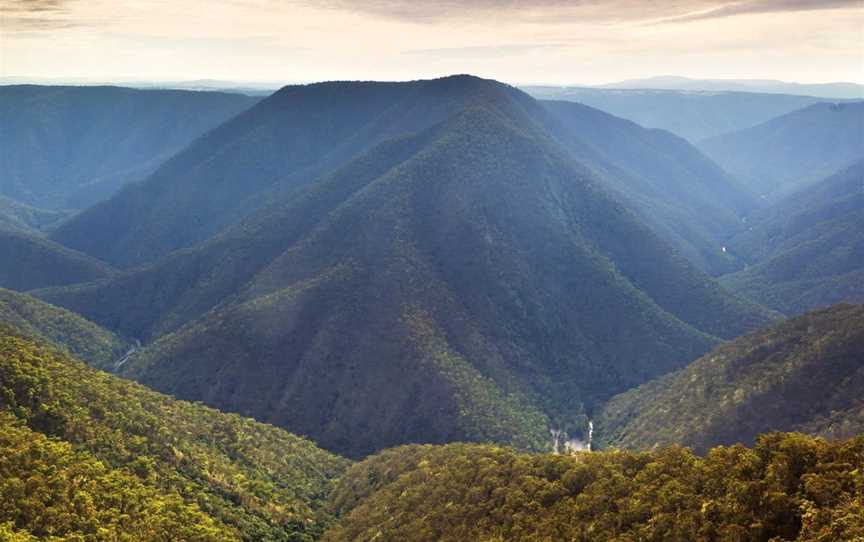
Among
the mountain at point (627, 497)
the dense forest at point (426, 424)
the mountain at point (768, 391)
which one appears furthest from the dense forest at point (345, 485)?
the mountain at point (768, 391)

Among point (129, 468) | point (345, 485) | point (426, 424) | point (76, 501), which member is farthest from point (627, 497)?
point (426, 424)

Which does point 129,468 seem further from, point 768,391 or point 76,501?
point 768,391

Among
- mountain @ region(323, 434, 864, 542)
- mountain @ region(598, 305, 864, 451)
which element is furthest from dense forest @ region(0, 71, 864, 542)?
mountain @ region(598, 305, 864, 451)

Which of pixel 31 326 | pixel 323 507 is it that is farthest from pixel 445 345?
pixel 31 326

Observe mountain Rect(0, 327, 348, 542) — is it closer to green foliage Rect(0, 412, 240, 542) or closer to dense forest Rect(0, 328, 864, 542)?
green foliage Rect(0, 412, 240, 542)

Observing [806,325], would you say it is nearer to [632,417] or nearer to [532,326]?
[632,417]

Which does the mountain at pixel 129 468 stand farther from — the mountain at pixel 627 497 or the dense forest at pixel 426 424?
the mountain at pixel 627 497
